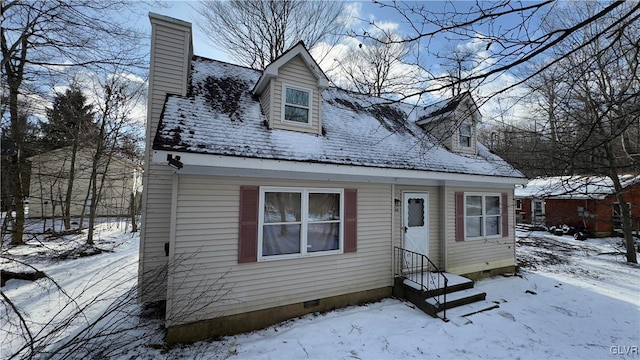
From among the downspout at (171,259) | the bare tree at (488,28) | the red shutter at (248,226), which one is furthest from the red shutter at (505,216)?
the downspout at (171,259)

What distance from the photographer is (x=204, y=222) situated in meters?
5.54

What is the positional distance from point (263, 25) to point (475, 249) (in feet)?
50.9

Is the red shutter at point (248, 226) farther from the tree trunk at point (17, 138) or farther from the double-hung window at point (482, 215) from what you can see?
the double-hung window at point (482, 215)

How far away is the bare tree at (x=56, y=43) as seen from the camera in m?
5.54

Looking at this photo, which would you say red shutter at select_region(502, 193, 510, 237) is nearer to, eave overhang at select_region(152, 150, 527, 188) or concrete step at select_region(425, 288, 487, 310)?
eave overhang at select_region(152, 150, 527, 188)

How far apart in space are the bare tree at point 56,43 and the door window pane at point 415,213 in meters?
8.36

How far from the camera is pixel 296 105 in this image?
7.21m

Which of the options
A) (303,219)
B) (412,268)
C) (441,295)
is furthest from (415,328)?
(303,219)

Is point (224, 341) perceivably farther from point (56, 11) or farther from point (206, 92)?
point (56, 11)

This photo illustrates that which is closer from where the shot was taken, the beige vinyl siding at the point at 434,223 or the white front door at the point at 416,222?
the white front door at the point at 416,222

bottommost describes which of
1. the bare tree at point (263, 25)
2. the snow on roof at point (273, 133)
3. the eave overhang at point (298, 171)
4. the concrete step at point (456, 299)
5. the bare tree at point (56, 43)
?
the concrete step at point (456, 299)

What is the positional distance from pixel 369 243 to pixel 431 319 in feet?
7.05

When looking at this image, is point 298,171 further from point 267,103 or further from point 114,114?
point 114,114

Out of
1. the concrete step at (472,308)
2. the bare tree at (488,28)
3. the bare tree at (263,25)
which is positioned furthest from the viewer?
the bare tree at (263,25)
